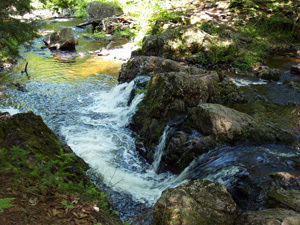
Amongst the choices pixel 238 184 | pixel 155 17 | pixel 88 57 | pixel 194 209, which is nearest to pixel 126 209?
pixel 194 209

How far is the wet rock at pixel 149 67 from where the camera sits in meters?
8.98

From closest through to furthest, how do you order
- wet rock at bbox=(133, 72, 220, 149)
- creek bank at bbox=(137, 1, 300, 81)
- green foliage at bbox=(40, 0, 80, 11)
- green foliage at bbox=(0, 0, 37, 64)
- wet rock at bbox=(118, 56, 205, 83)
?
green foliage at bbox=(0, 0, 37, 64) < wet rock at bbox=(133, 72, 220, 149) < wet rock at bbox=(118, 56, 205, 83) < creek bank at bbox=(137, 1, 300, 81) < green foliage at bbox=(40, 0, 80, 11)

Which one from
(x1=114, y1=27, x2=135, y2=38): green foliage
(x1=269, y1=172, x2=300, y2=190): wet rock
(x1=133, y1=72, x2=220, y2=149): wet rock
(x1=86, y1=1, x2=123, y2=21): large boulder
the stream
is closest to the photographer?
(x1=269, y1=172, x2=300, y2=190): wet rock

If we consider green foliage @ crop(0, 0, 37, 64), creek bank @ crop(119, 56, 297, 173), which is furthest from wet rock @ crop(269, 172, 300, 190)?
green foliage @ crop(0, 0, 37, 64)

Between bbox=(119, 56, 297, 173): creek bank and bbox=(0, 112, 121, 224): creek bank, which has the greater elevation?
bbox=(0, 112, 121, 224): creek bank

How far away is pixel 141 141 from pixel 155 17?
11454mm

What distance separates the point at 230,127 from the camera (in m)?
5.16

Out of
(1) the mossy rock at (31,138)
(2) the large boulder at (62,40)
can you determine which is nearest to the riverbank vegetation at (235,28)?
(2) the large boulder at (62,40)

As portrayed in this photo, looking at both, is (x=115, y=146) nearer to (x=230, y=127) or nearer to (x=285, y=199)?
(x=230, y=127)

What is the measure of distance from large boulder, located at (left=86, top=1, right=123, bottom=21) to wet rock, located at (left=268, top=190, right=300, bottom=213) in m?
22.3

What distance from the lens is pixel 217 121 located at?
5.16 m

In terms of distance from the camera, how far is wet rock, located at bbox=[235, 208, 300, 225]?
249 centimetres

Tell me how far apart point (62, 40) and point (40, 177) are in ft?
50.3

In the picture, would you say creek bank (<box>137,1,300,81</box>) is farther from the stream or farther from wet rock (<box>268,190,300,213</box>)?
wet rock (<box>268,190,300,213</box>)
